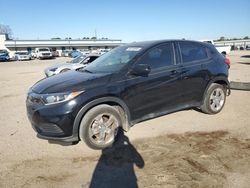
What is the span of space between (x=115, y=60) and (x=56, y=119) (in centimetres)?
188

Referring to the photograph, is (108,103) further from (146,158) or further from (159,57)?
(159,57)

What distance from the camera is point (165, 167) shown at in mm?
3611

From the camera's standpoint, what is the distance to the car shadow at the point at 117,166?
3.28m

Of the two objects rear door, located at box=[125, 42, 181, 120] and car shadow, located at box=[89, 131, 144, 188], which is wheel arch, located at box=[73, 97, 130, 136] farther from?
car shadow, located at box=[89, 131, 144, 188]

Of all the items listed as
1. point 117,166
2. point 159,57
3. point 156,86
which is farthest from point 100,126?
point 159,57

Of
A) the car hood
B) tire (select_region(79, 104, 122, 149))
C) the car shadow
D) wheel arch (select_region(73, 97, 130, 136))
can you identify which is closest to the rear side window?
wheel arch (select_region(73, 97, 130, 136))

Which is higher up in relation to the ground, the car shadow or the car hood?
the car hood

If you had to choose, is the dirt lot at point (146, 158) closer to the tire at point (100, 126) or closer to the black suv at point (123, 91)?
the tire at point (100, 126)

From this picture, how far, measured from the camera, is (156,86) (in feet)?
15.7

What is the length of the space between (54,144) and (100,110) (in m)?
1.16

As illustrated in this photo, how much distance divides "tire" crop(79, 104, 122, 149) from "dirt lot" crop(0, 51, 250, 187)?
0.18m

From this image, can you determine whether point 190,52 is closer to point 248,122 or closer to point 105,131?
point 248,122

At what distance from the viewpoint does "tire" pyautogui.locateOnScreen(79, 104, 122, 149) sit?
13.7 feet

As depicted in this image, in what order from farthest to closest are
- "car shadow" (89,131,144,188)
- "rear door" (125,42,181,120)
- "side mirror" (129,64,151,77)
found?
"rear door" (125,42,181,120) → "side mirror" (129,64,151,77) → "car shadow" (89,131,144,188)
